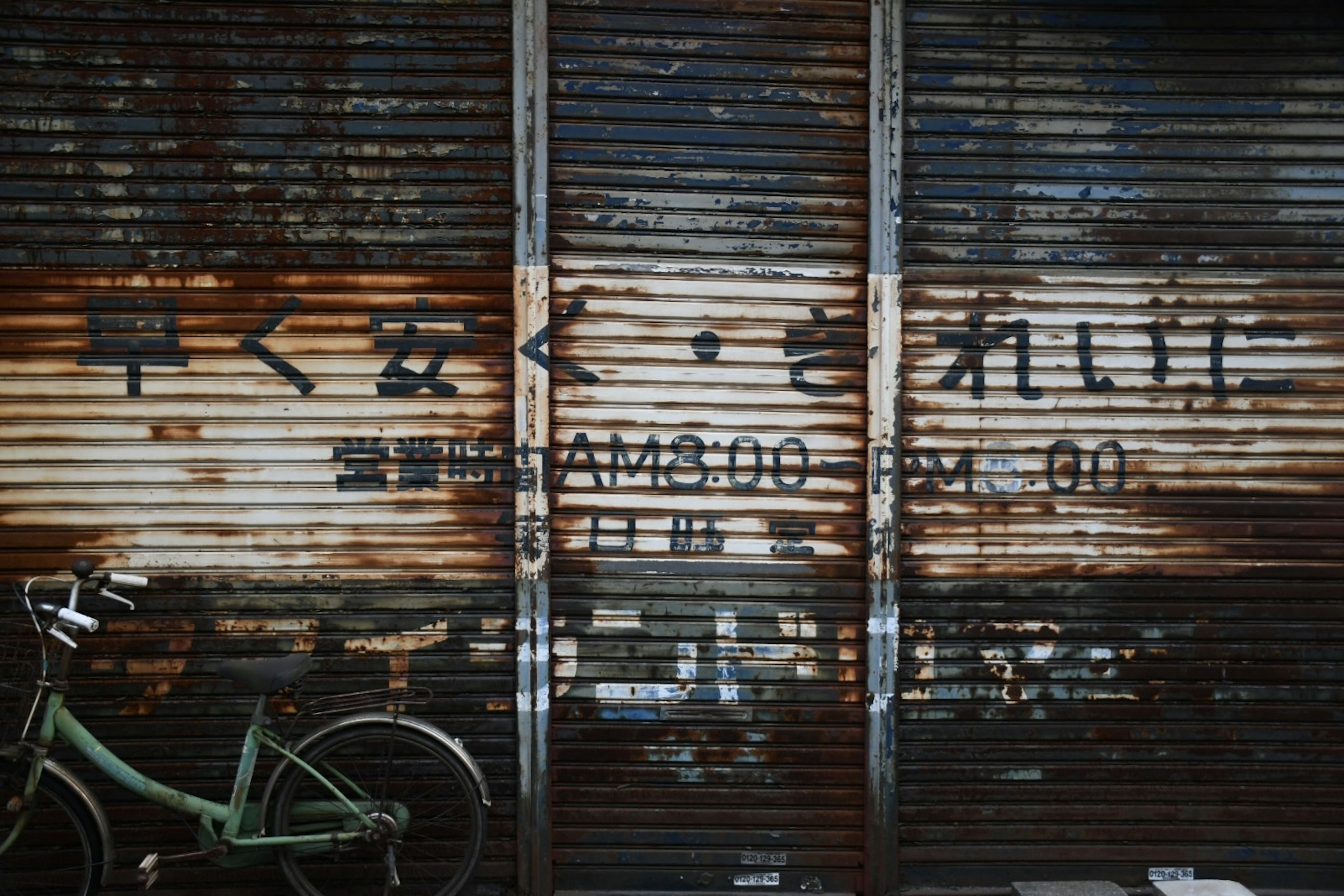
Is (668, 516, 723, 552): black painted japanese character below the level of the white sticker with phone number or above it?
above

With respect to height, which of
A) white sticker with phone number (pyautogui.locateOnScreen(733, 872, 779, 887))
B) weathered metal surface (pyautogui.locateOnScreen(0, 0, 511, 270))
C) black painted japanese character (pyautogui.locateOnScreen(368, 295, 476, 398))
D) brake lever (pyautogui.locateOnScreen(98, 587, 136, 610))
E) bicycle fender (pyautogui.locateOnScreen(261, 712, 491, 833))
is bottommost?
white sticker with phone number (pyautogui.locateOnScreen(733, 872, 779, 887))

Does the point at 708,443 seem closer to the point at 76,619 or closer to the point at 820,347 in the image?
the point at 820,347

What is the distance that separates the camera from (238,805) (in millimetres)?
3844

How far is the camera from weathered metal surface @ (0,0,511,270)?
4215mm

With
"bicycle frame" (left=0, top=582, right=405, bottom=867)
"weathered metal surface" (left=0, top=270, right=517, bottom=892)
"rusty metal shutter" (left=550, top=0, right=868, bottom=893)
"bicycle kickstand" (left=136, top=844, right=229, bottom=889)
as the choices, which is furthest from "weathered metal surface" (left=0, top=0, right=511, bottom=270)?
"bicycle kickstand" (left=136, top=844, right=229, bottom=889)

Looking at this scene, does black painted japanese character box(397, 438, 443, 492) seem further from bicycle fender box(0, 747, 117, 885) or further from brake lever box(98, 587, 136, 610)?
bicycle fender box(0, 747, 117, 885)

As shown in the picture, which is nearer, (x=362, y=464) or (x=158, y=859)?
(x=158, y=859)

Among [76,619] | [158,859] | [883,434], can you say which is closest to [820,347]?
[883,434]

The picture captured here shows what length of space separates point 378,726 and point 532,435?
1420 millimetres

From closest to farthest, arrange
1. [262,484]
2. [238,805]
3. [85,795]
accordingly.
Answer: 1. [85,795]
2. [238,805]
3. [262,484]

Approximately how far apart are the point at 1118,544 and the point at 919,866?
1.80m

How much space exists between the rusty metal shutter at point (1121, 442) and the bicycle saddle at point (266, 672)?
2692 millimetres

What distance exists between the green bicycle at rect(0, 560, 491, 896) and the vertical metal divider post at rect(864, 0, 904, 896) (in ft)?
5.96

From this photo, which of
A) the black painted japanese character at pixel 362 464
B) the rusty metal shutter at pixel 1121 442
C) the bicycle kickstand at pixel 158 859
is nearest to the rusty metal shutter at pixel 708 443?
the rusty metal shutter at pixel 1121 442
